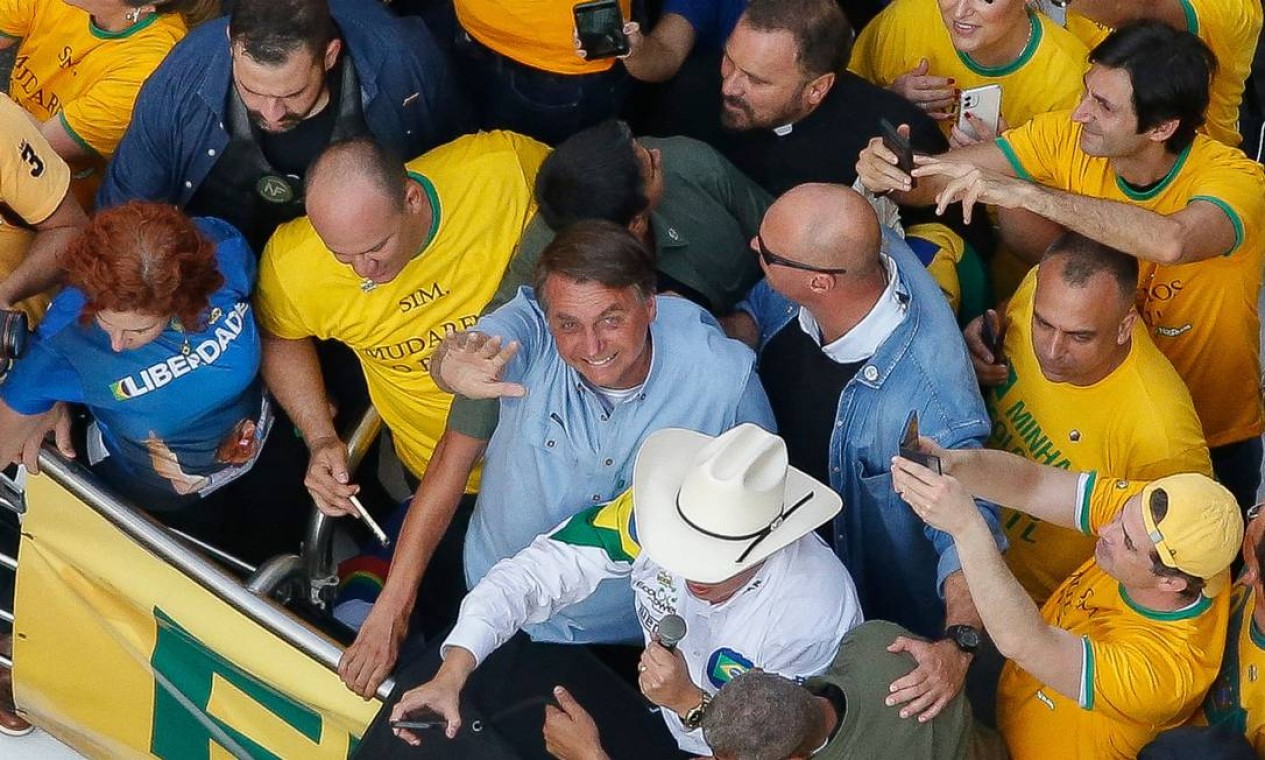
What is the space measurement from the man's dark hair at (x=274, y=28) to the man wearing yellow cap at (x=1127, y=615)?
1586mm

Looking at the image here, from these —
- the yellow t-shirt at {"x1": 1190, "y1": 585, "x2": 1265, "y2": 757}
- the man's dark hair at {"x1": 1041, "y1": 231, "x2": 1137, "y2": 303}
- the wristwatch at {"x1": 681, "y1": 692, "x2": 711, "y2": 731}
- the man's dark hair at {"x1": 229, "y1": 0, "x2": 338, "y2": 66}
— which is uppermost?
the man's dark hair at {"x1": 229, "y1": 0, "x2": 338, "y2": 66}

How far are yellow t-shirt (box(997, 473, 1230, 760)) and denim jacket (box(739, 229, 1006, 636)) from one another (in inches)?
8.9

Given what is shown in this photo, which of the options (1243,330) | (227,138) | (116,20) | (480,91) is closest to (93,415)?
(227,138)

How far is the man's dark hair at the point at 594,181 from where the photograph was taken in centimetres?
317

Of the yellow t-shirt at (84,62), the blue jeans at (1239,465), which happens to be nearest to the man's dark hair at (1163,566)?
the blue jeans at (1239,465)

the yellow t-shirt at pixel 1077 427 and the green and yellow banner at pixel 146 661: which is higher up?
the yellow t-shirt at pixel 1077 427

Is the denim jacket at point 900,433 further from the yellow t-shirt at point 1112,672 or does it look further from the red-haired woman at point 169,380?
the red-haired woman at point 169,380

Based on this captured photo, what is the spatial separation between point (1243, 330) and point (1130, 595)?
94 centimetres

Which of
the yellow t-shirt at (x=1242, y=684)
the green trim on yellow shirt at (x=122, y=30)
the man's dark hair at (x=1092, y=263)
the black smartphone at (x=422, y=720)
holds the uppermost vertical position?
the man's dark hair at (x=1092, y=263)

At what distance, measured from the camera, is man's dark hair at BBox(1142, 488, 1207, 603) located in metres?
2.59

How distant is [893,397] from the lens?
3047 mm

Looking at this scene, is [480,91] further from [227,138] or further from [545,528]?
[545,528]

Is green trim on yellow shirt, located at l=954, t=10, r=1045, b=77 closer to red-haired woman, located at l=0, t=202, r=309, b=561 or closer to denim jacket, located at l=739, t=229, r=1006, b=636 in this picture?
denim jacket, located at l=739, t=229, r=1006, b=636

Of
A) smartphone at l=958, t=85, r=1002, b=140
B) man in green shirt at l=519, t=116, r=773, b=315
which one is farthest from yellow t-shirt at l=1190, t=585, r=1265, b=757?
smartphone at l=958, t=85, r=1002, b=140
